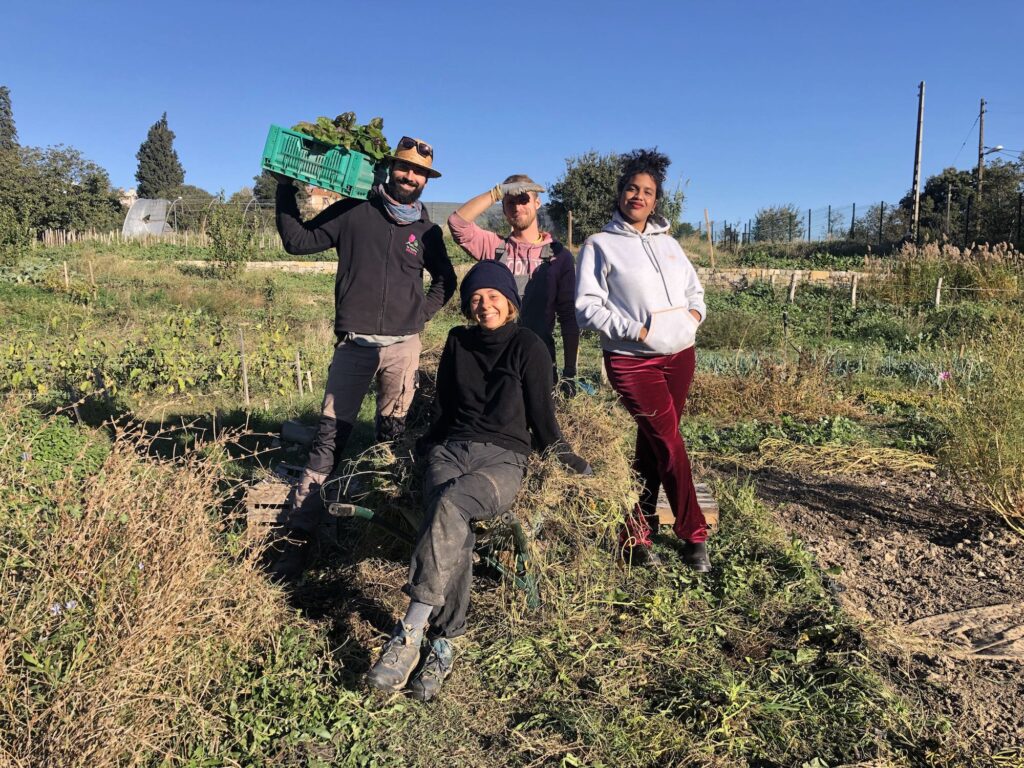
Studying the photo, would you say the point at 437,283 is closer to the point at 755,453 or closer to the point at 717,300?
the point at 755,453

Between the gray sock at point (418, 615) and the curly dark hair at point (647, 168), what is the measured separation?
1.95 metres

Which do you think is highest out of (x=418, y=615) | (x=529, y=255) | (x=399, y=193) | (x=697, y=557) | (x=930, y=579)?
(x=399, y=193)

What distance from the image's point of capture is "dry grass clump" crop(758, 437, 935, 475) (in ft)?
16.4

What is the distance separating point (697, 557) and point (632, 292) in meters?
1.27

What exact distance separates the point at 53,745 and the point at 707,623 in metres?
2.24

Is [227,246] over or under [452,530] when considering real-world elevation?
over

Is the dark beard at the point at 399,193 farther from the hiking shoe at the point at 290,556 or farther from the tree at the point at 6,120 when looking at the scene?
the tree at the point at 6,120

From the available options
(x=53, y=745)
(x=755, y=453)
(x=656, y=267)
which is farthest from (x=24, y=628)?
(x=755, y=453)

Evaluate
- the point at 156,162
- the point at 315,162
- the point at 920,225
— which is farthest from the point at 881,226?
the point at 156,162

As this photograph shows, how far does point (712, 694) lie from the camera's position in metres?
2.44

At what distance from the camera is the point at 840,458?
16.9 feet

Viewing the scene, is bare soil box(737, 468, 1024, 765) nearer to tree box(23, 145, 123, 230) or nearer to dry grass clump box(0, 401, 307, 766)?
dry grass clump box(0, 401, 307, 766)

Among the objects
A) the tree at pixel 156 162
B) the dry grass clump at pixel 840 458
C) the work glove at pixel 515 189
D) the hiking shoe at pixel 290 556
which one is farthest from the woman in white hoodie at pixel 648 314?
the tree at pixel 156 162

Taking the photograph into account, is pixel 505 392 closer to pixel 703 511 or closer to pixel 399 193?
pixel 399 193
